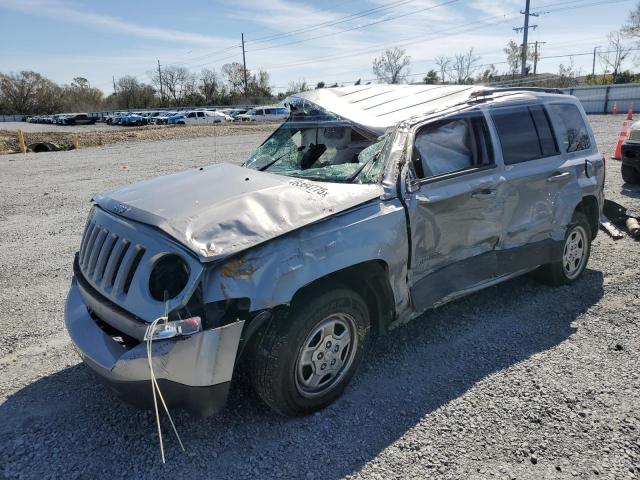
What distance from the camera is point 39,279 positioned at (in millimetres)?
5480

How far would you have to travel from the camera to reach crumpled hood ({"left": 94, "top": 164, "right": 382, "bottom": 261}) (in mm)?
2744

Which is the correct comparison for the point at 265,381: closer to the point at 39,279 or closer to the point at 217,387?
the point at 217,387

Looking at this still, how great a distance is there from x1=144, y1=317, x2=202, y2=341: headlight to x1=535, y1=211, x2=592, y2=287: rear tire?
12.2 ft

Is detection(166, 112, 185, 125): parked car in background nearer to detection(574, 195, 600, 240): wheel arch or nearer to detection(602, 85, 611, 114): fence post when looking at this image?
detection(602, 85, 611, 114): fence post

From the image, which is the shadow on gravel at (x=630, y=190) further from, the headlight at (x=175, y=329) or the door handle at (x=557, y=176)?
the headlight at (x=175, y=329)

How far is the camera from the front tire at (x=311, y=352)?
9.29ft

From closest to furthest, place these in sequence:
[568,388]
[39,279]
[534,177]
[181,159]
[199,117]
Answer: [568,388], [534,177], [39,279], [181,159], [199,117]

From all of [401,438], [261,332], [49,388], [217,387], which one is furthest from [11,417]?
[401,438]

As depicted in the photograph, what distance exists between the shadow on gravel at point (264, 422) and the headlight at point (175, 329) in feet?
2.60

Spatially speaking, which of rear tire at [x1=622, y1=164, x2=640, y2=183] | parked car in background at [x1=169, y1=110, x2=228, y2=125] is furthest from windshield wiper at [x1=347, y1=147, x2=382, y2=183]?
parked car in background at [x1=169, y1=110, x2=228, y2=125]

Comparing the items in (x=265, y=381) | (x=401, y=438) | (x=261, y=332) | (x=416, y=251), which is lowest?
(x=401, y=438)

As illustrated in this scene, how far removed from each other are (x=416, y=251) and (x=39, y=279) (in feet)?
14.0

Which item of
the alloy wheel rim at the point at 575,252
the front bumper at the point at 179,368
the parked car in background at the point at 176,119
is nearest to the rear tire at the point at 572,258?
the alloy wheel rim at the point at 575,252

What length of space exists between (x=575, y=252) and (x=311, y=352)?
3381 mm
